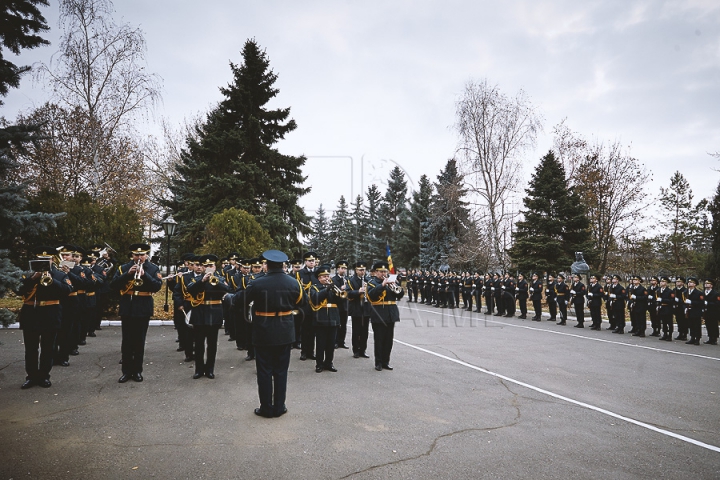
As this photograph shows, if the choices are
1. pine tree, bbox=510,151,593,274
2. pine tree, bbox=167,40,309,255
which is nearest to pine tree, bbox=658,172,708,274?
pine tree, bbox=510,151,593,274

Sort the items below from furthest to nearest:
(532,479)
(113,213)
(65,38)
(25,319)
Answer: (65,38), (113,213), (25,319), (532,479)

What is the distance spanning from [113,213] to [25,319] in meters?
7.80

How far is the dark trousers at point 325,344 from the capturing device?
7.40 metres

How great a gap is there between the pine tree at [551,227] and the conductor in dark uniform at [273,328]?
24242 millimetres

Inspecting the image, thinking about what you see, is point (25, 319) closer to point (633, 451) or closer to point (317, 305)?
point (317, 305)

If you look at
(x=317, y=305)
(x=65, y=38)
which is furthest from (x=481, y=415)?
(x=65, y=38)

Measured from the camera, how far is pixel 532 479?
11.7 ft

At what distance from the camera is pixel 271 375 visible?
5.08 meters

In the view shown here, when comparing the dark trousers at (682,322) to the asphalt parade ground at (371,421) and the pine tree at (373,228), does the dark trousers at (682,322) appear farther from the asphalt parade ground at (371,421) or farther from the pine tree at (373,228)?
the pine tree at (373,228)

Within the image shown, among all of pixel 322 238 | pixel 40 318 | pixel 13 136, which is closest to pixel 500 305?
pixel 40 318

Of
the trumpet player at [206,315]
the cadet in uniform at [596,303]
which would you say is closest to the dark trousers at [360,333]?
the trumpet player at [206,315]

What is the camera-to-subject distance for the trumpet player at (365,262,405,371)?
25.0 ft

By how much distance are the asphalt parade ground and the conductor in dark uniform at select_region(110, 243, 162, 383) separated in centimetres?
37

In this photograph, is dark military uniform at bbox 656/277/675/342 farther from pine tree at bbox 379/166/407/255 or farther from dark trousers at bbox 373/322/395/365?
pine tree at bbox 379/166/407/255
